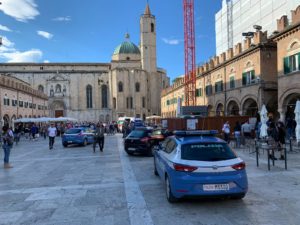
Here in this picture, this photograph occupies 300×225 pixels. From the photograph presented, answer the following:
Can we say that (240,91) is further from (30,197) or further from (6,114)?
(6,114)

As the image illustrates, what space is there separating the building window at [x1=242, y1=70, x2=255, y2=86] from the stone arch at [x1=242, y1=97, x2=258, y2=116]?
1.64 m

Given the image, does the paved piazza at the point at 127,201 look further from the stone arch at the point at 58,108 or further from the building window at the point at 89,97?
the building window at the point at 89,97

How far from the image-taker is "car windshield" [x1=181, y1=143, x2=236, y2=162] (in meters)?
6.34

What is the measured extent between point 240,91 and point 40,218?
26.5 meters

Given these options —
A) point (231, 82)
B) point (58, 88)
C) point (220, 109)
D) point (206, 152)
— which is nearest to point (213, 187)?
point (206, 152)

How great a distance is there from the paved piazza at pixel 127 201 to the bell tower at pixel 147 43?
6967 cm

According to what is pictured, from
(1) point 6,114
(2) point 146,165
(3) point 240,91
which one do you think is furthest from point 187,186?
(1) point 6,114

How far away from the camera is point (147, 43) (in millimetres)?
78750

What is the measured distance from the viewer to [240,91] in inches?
1155

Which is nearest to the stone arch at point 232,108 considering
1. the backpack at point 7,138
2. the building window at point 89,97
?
the backpack at point 7,138

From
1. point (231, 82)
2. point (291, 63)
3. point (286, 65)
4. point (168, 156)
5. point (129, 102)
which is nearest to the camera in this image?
point (168, 156)

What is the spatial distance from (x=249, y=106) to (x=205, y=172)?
25.3m

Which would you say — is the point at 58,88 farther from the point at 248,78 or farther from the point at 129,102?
the point at 248,78

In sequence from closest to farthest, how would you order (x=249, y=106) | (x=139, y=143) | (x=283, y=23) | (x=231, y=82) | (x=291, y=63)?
(x=139, y=143) < (x=291, y=63) < (x=283, y=23) < (x=249, y=106) < (x=231, y=82)
